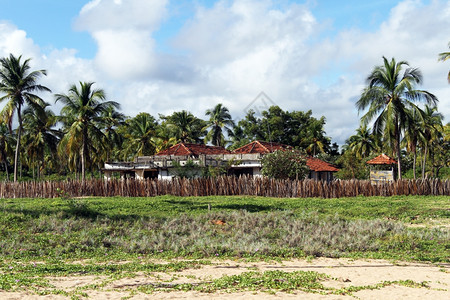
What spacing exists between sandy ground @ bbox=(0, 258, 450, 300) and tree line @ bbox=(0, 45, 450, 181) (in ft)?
56.0

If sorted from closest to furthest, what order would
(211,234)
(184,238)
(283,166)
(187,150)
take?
(184,238) < (211,234) < (283,166) < (187,150)

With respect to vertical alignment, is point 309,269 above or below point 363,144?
below

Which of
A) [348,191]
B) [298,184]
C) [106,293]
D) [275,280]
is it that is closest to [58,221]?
[106,293]

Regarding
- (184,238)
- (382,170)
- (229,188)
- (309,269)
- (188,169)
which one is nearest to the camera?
(309,269)

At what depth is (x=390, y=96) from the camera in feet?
81.5

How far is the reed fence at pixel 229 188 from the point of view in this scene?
2277 centimetres

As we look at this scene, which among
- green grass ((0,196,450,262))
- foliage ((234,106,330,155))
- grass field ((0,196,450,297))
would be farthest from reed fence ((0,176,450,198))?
foliage ((234,106,330,155))

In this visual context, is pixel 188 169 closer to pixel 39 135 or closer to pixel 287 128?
Answer: pixel 39 135

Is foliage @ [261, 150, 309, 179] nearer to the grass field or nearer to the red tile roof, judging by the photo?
the red tile roof

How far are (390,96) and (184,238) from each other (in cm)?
1764

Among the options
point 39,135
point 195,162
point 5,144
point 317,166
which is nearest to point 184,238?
point 195,162

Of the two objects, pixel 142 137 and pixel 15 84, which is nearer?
pixel 15 84

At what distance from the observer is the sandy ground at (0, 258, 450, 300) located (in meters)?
6.47

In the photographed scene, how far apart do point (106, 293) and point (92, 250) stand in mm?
3859
